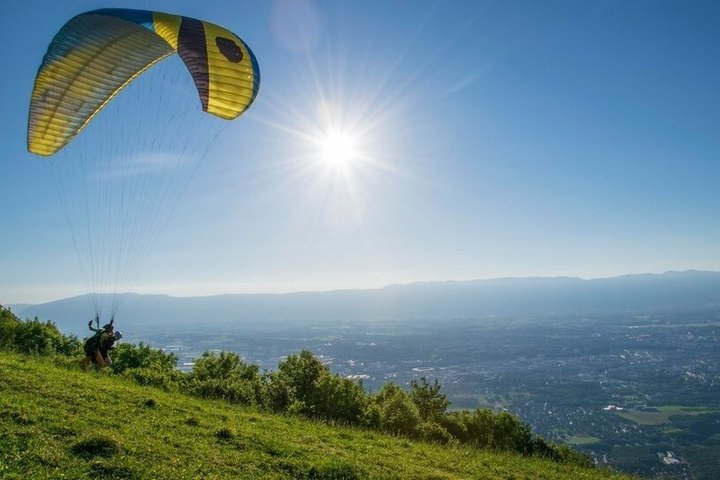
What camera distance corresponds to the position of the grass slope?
905 cm

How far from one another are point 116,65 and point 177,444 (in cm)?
1126

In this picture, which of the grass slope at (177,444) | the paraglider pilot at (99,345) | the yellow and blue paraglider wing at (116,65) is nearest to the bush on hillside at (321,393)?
the paraglider pilot at (99,345)

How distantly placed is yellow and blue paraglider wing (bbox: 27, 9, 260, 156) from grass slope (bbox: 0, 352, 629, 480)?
7584 millimetres

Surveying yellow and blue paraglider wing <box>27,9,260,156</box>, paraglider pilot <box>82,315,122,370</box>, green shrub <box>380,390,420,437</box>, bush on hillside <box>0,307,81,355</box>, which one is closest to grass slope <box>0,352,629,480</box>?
paraglider pilot <box>82,315,122,370</box>

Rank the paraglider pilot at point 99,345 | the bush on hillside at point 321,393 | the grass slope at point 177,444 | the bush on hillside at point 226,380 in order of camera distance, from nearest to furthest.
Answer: the grass slope at point 177,444, the paraglider pilot at point 99,345, the bush on hillside at point 226,380, the bush on hillside at point 321,393

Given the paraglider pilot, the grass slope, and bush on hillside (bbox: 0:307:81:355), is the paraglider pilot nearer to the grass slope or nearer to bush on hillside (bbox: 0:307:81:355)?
the grass slope

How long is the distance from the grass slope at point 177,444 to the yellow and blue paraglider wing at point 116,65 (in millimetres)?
7584

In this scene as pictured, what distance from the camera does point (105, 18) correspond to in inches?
529

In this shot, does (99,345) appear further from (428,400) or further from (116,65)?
(428,400)

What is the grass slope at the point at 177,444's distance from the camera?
9055 millimetres

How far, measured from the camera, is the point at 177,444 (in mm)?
11008

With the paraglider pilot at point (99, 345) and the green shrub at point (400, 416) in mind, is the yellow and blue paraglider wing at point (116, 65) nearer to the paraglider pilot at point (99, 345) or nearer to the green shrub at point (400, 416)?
the paraglider pilot at point (99, 345)

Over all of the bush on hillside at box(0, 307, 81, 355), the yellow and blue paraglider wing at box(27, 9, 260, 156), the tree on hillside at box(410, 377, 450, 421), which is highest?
the yellow and blue paraglider wing at box(27, 9, 260, 156)

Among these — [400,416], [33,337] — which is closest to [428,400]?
[400,416]
